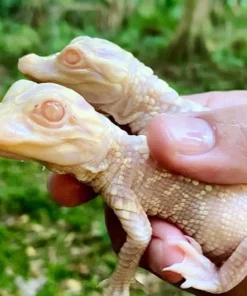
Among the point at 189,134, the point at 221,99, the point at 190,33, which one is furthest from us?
the point at 190,33

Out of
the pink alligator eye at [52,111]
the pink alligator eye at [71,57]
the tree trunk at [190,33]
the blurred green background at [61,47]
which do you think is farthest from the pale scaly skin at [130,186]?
the tree trunk at [190,33]

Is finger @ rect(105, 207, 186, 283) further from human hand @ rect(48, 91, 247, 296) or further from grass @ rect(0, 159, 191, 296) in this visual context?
grass @ rect(0, 159, 191, 296)

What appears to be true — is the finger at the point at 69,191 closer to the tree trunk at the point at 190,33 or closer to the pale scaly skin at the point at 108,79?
the pale scaly skin at the point at 108,79

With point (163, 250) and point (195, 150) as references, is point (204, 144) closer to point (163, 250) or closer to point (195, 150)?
point (195, 150)

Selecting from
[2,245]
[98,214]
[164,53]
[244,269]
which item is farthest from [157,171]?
[164,53]

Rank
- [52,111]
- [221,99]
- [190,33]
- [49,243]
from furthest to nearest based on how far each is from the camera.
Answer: [190,33] → [49,243] → [221,99] → [52,111]

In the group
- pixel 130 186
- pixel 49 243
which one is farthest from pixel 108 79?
pixel 49 243

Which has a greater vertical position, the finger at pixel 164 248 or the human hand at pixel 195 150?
the human hand at pixel 195 150
